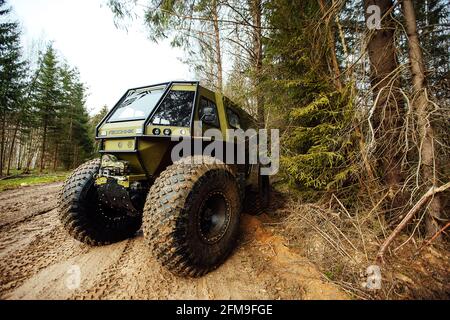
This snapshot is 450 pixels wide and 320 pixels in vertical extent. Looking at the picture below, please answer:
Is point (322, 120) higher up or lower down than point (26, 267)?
higher up

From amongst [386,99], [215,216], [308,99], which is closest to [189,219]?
[215,216]

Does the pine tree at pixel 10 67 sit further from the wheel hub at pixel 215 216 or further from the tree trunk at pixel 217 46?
the wheel hub at pixel 215 216

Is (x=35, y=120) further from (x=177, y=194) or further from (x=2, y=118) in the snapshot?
(x=177, y=194)

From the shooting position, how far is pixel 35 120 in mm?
17859

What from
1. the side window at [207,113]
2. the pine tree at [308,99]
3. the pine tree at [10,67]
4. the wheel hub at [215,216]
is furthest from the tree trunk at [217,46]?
the pine tree at [10,67]

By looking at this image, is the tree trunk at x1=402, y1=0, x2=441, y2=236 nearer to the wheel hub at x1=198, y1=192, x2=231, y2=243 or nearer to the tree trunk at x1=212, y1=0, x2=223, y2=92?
the wheel hub at x1=198, y1=192, x2=231, y2=243

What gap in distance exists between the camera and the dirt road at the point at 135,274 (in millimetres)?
2109

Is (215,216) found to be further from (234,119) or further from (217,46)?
(217,46)

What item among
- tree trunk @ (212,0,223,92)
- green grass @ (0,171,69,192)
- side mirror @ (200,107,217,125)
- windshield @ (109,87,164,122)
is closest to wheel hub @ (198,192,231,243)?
side mirror @ (200,107,217,125)

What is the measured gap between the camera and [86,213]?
2857 mm
